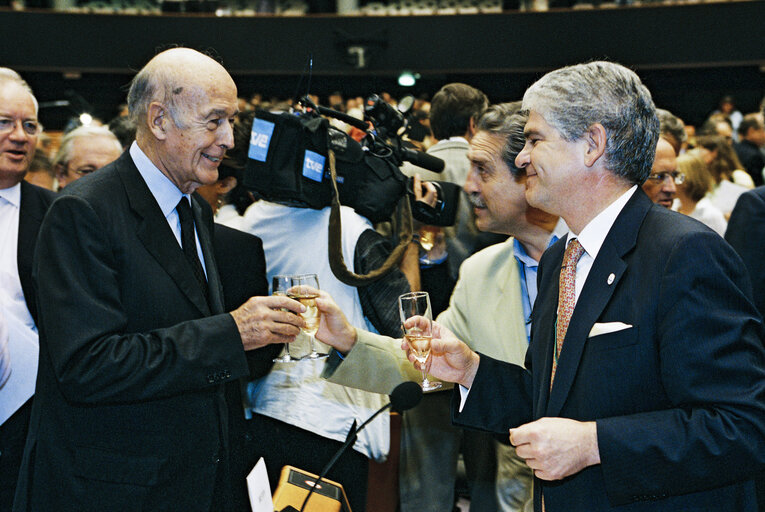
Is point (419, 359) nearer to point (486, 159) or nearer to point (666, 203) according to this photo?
point (486, 159)

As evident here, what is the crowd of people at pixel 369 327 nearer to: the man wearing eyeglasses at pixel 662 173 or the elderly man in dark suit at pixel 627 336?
the elderly man in dark suit at pixel 627 336

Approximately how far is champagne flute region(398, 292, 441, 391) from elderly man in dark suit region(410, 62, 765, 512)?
10.1 inches

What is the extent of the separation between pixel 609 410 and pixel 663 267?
30cm

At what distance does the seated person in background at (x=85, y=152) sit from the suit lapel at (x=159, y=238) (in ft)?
5.59

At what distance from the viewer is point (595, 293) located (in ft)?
4.89

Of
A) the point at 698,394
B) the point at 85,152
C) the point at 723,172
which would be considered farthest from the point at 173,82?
the point at 723,172

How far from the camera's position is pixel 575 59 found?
39.1ft

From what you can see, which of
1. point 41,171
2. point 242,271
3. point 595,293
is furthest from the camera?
point 41,171

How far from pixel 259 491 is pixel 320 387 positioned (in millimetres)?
825

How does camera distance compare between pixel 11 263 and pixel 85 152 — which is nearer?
pixel 11 263

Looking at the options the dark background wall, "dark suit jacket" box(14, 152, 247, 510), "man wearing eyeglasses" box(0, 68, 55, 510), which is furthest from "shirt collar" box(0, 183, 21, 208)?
the dark background wall

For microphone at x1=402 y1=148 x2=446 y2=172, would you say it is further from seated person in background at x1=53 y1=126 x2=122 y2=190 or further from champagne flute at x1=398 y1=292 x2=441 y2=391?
seated person in background at x1=53 y1=126 x2=122 y2=190

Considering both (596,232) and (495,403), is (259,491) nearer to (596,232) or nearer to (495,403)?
(495,403)

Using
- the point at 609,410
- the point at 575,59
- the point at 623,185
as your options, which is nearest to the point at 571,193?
the point at 623,185
